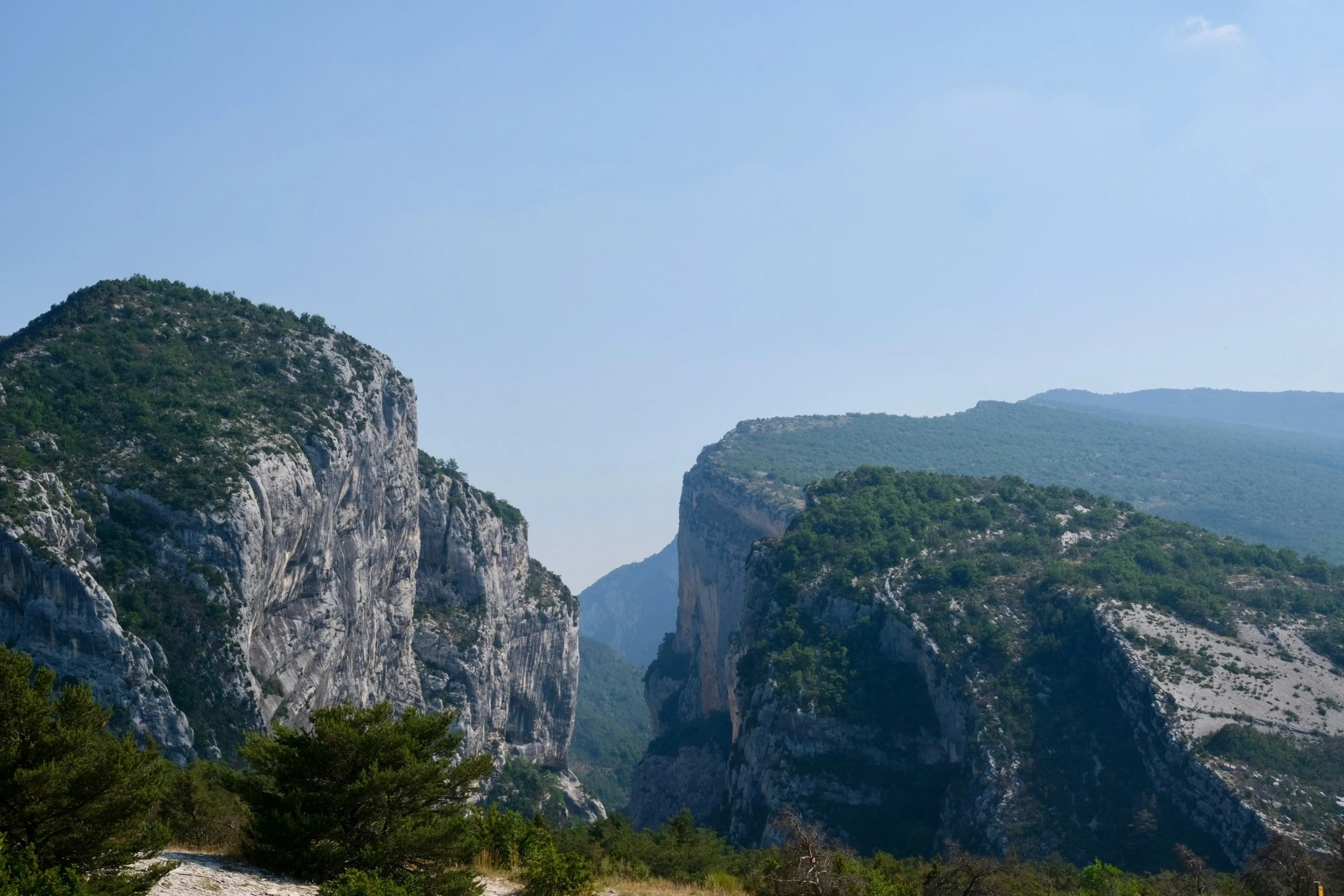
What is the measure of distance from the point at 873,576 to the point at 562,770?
47817 mm

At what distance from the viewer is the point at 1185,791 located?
172 ft

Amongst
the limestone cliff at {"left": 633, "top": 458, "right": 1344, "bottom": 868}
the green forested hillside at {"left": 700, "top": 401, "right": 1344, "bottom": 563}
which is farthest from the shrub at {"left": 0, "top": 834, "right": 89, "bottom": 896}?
the green forested hillside at {"left": 700, "top": 401, "right": 1344, "bottom": 563}

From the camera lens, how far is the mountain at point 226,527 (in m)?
50.4

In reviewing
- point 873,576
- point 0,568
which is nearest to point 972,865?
point 0,568

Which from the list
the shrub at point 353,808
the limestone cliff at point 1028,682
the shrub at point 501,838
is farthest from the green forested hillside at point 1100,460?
the shrub at point 353,808

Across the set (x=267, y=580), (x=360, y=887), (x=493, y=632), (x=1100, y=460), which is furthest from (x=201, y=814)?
(x=1100, y=460)

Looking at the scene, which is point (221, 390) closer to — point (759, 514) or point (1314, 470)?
point (759, 514)

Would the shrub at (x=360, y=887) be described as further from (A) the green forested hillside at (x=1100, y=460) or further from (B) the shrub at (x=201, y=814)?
(A) the green forested hillside at (x=1100, y=460)

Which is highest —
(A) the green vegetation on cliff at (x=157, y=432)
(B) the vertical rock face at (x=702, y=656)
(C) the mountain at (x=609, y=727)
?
(A) the green vegetation on cliff at (x=157, y=432)

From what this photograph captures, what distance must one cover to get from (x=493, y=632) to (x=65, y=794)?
81436 mm

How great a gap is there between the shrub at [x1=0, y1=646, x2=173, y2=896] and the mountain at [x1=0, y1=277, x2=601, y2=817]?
119 feet

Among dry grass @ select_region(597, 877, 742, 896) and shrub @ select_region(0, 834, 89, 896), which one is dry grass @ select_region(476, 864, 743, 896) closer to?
dry grass @ select_region(597, 877, 742, 896)

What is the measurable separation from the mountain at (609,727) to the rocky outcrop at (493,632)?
43.0 ft

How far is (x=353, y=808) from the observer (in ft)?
63.0
